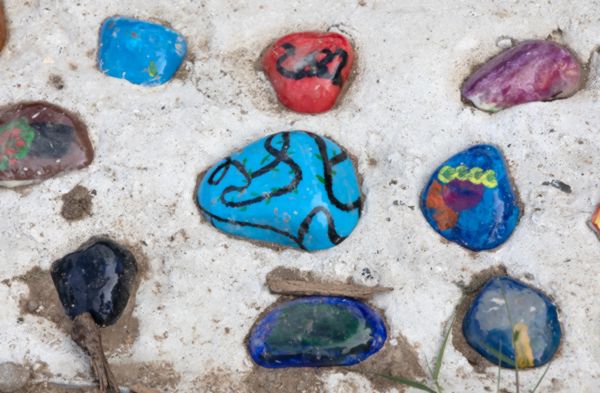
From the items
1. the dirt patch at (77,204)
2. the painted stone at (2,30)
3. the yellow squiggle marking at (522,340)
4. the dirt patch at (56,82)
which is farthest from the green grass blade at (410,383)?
the painted stone at (2,30)

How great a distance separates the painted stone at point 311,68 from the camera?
7.85ft

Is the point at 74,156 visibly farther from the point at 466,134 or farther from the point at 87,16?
the point at 466,134

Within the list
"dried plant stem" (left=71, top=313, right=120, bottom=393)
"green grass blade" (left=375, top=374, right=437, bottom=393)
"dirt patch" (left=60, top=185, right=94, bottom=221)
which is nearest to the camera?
"green grass blade" (left=375, top=374, right=437, bottom=393)

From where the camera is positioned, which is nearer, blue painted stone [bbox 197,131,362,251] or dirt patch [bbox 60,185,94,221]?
blue painted stone [bbox 197,131,362,251]

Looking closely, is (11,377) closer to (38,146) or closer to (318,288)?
(38,146)

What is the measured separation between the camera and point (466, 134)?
243cm

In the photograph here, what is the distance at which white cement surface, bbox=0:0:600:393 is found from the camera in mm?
2342

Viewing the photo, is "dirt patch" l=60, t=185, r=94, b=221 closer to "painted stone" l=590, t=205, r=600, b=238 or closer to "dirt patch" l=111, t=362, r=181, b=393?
"dirt patch" l=111, t=362, r=181, b=393

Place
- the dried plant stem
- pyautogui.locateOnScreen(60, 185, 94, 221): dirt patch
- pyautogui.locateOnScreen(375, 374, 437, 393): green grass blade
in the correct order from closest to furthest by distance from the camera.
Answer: pyautogui.locateOnScreen(375, 374, 437, 393): green grass blade
the dried plant stem
pyautogui.locateOnScreen(60, 185, 94, 221): dirt patch

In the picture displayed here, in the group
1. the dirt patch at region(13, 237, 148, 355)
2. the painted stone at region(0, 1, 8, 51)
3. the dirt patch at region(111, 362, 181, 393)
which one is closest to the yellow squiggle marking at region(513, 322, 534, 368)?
the dirt patch at region(111, 362, 181, 393)

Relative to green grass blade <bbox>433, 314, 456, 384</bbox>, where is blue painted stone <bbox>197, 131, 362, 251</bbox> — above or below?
above

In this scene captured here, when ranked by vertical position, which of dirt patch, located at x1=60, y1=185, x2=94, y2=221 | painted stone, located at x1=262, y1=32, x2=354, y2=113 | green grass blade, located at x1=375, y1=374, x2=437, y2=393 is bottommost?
green grass blade, located at x1=375, y1=374, x2=437, y2=393

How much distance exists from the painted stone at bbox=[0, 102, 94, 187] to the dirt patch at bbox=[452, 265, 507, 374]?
1.31 metres

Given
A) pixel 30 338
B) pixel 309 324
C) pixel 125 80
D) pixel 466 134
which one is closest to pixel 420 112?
pixel 466 134
